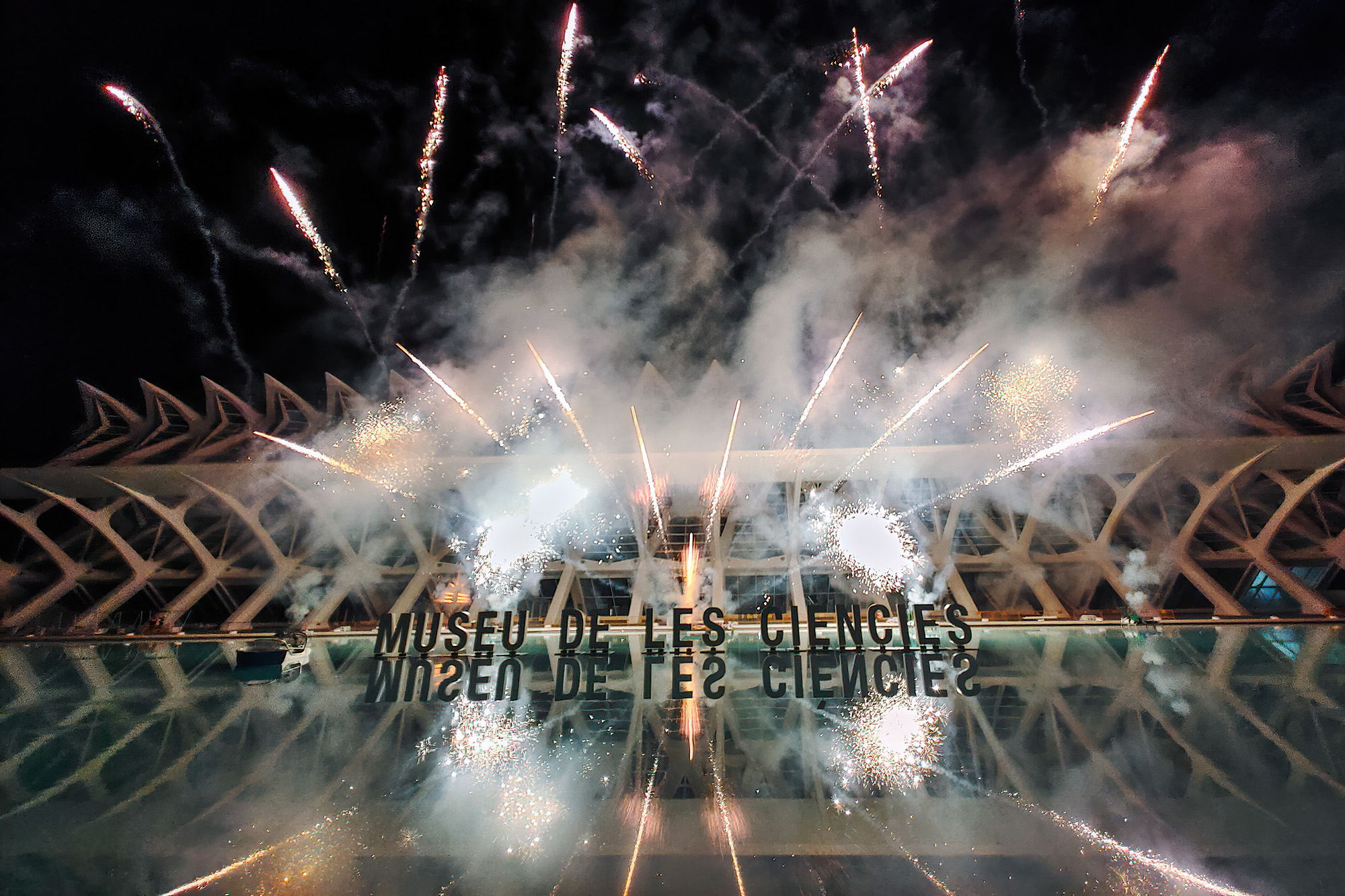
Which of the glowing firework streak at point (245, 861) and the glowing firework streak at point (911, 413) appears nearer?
the glowing firework streak at point (245, 861)

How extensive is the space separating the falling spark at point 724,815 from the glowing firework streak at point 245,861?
259cm

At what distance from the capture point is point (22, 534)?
16.2 meters

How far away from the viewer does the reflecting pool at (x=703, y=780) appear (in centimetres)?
312

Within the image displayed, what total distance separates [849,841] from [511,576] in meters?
12.9

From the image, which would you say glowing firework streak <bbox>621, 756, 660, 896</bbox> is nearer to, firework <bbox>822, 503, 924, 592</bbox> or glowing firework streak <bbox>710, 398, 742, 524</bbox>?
glowing firework streak <bbox>710, 398, 742, 524</bbox>

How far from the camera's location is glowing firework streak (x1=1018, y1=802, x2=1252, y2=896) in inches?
114

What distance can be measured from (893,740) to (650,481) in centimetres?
978

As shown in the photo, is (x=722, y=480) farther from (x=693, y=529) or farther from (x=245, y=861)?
(x=245, y=861)

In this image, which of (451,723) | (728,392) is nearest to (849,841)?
(451,723)

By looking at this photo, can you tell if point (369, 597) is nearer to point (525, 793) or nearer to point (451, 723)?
point (451, 723)

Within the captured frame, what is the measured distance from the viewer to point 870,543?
14.8m

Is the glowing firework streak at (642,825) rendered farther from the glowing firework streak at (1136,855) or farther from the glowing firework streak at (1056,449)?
the glowing firework streak at (1056,449)

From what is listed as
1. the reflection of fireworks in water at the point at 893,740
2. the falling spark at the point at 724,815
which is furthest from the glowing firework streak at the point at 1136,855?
the falling spark at the point at 724,815

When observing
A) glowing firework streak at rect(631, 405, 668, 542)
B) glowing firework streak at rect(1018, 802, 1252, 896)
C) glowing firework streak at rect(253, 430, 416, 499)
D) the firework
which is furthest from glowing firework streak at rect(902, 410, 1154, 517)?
glowing firework streak at rect(253, 430, 416, 499)
